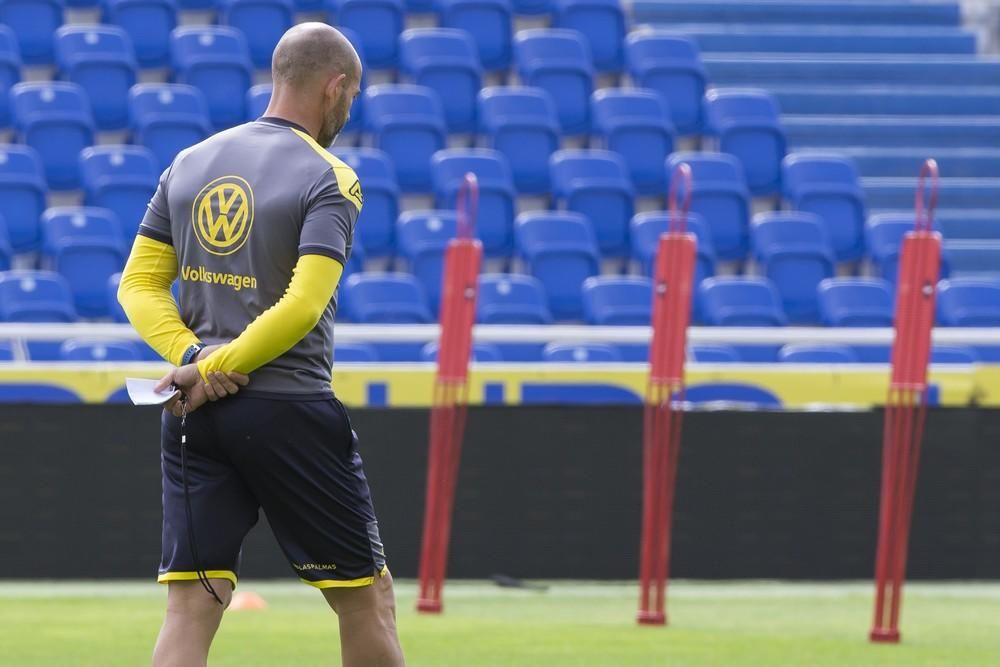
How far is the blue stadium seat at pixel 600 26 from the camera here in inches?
553

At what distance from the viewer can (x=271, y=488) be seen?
142 inches

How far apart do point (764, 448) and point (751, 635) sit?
2.19m

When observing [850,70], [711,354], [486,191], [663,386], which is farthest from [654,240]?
[663,386]

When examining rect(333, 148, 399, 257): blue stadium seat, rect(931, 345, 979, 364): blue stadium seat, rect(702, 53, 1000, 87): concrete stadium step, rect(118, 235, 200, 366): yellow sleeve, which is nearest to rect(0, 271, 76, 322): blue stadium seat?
rect(333, 148, 399, 257): blue stadium seat

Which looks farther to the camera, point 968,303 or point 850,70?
point 850,70

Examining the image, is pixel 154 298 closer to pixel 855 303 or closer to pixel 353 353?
pixel 353 353

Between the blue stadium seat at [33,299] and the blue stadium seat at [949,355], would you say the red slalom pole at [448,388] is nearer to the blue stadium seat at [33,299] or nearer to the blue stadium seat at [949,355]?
the blue stadium seat at [33,299]

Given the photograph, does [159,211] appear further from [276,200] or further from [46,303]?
[46,303]

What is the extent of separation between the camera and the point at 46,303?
Result: 1018cm

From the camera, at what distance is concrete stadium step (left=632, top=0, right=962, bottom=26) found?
1502cm

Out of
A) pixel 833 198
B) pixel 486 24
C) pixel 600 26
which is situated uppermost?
pixel 600 26

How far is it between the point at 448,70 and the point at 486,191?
4.95 feet

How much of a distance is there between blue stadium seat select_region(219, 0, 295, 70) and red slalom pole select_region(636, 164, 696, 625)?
636 cm

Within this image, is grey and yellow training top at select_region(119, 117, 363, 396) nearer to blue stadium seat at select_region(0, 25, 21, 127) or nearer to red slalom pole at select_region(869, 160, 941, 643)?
red slalom pole at select_region(869, 160, 941, 643)
